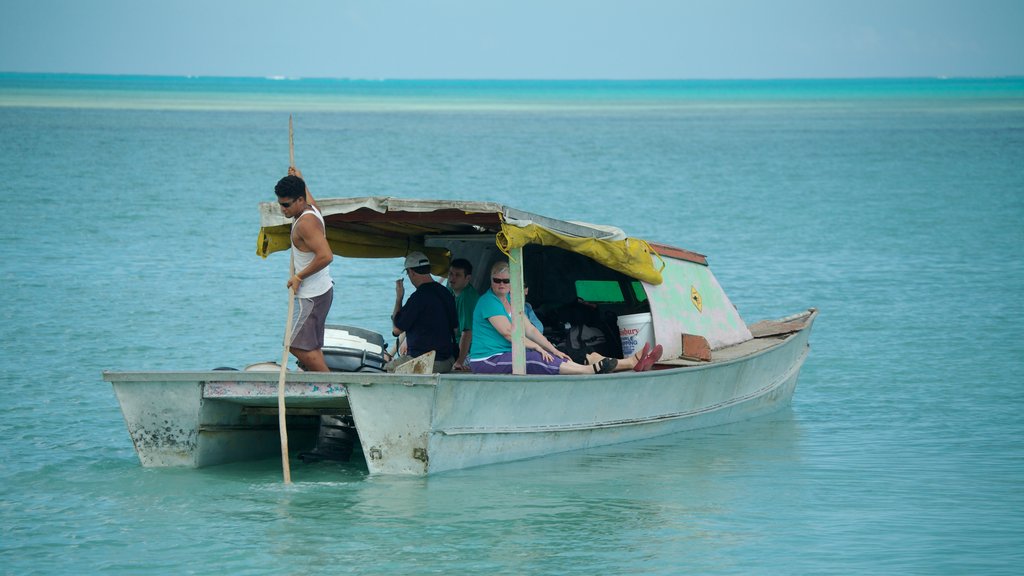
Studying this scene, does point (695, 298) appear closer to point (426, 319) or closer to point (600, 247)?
point (600, 247)

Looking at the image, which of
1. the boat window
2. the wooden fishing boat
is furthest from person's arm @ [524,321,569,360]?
the boat window

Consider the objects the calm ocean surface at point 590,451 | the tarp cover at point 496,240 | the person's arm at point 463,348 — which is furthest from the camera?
the person's arm at point 463,348

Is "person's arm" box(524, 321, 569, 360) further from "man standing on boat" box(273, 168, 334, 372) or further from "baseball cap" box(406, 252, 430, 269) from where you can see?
"man standing on boat" box(273, 168, 334, 372)

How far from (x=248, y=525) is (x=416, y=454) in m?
1.28

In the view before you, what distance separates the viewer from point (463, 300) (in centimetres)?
1188

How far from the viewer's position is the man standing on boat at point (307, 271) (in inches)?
384

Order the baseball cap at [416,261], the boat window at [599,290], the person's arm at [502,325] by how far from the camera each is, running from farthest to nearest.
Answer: the boat window at [599,290] → the baseball cap at [416,261] → the person's arm at [502,325]

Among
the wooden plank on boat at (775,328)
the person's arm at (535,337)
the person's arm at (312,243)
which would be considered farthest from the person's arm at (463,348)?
the wooden plank on boat at (775,328)

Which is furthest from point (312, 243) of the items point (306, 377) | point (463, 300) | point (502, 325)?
point (463, 300)

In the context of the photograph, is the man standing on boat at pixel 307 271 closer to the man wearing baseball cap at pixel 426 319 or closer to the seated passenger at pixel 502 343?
the man wearing baseball cap at pixel 426 319

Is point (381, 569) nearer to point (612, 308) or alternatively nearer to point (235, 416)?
point (235, 416)

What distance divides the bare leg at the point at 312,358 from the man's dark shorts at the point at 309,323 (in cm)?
3

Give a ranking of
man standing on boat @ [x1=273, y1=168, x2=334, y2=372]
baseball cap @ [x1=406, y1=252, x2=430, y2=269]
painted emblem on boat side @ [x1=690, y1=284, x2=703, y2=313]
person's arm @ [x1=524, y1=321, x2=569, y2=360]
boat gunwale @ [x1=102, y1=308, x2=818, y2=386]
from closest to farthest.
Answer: boat gunwale @ [x1=102, y1=308, x2=818, y2=386], man standing on boat @ [x1=273, y1=168, x2=334, y2=372], person's arm @ [x1=524, y1=321, x2=569, y2=360], baseball cap @ [x1=406, y1=252, x2=430, y2=269], painted emblem on boat side @ [x1=690, y1=284, x2=703, y2=313]

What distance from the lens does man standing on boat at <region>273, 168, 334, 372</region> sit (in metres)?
9.74
